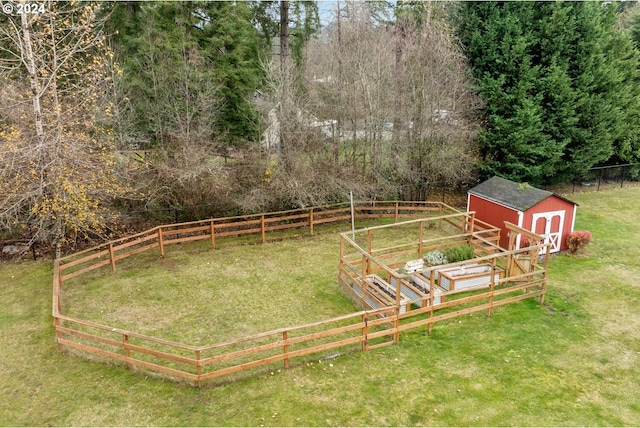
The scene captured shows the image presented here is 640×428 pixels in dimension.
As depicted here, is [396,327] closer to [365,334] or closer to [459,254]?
[365,334]

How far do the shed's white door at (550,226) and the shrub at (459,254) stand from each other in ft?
9.07

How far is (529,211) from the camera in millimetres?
13969

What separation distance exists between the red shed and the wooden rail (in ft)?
2.12

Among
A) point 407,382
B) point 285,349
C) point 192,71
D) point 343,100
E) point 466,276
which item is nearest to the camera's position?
point 407,382

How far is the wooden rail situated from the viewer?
8.33m

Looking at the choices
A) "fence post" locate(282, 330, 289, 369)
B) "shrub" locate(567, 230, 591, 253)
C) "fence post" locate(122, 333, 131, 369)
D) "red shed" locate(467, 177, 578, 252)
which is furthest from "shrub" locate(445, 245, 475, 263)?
"fence post" locate(122, 333, 131, 369)

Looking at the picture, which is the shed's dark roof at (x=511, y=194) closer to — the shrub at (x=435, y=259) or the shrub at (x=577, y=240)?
the shrub at (x=577, y=240)

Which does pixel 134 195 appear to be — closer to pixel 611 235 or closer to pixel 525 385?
pixel 525 385

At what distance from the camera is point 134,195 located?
15.0m

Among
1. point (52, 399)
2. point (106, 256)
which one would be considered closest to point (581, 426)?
point (52, 399)

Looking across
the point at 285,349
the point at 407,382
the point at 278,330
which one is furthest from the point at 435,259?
the point at 278,330

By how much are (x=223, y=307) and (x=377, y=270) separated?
4.63 meters

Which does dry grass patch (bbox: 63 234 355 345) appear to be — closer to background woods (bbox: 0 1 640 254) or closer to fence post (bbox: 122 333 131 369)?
fence post (bbox: 122 333 131 369)

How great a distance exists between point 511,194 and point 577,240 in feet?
8.17
